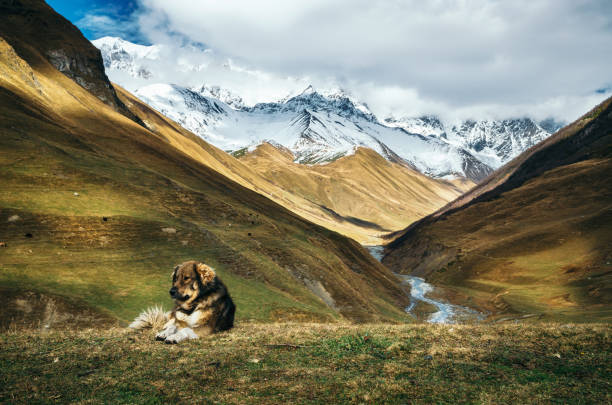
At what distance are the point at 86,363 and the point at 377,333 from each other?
38.1ft

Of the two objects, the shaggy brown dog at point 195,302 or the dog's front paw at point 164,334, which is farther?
the shaggy brown dog at point 195,302

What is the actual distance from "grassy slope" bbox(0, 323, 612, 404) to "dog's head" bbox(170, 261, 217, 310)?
6.57ft

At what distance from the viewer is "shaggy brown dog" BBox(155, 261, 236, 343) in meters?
17.8

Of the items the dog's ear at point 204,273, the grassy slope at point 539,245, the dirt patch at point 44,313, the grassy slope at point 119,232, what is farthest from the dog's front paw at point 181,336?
the grassy slope at point 539,245

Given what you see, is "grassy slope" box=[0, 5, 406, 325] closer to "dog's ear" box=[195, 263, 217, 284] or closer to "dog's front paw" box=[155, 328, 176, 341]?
"dog's front paw" box=[155, 328, 176, 341]

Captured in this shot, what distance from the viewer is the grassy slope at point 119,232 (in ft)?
91.1

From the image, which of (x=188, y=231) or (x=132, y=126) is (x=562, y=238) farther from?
(x=132, y=126)

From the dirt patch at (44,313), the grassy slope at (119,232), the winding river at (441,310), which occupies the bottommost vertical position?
the winding river at (441,310)

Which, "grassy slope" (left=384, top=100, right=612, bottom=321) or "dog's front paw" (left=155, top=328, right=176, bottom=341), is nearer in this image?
"dog's front paw" (left=155, top=328, right=176, bottom=341)

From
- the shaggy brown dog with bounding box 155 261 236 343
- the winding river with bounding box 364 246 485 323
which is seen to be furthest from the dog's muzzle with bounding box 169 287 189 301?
the winding river with bounding box 364 246 485 323

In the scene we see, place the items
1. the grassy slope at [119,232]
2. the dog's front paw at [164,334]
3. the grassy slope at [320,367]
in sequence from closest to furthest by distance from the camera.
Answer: the grassy slope at [320,367]
the dog's front paw at [164,334]
the grassy slope at [119,232]

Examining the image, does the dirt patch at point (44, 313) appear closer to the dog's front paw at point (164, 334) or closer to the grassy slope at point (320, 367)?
the grassy slope at point (320, 367)

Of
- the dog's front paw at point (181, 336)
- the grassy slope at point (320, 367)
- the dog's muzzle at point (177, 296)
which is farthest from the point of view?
the dog's muzzle at point (177, 296)

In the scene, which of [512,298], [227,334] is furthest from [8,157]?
[512,298]
